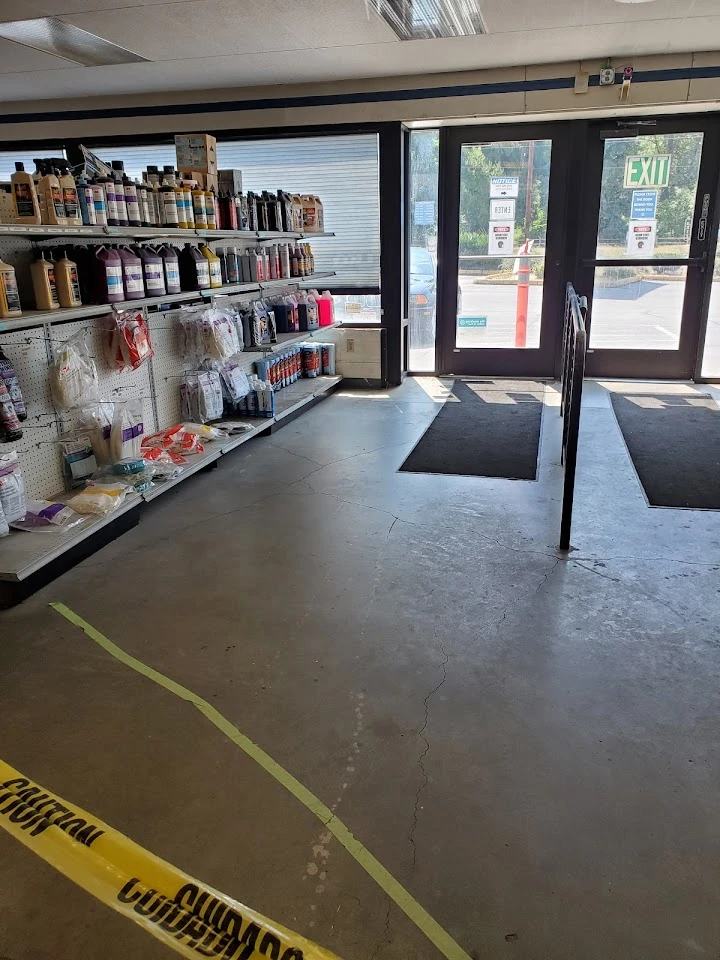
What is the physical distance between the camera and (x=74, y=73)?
6094 millimetres

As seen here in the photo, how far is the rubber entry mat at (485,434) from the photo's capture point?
4836 millimetres

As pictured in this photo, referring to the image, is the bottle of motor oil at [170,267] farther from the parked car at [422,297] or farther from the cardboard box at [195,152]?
the parked car at [422,297]

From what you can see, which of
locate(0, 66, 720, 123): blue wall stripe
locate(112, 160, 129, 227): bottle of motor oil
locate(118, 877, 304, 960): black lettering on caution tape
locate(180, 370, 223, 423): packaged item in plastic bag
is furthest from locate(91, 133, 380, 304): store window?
locate(118, 877, 304, 960): black lettering on caution tape

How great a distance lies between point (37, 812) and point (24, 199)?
266 centimetres

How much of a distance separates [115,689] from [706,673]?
211cm

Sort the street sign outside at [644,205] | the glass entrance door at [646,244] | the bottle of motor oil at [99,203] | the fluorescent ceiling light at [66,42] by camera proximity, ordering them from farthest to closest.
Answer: the street sign outside at [644,205], the glass entrance door at [646,244], the fluorescent ceiling light at [66,42], the bottle of motor oil at [99,203]

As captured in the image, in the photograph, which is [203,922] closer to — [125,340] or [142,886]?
[142,886]

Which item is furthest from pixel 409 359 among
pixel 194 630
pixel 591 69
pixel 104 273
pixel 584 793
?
pixel 584 793

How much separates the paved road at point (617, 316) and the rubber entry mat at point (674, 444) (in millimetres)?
876

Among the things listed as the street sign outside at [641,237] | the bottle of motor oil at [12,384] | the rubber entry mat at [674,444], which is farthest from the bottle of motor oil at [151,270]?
the street sign outside at [641,237]

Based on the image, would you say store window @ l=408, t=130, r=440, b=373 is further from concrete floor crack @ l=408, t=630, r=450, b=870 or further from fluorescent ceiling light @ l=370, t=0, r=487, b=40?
concrete floor crack @ l=408, t=630, r=450, b=870

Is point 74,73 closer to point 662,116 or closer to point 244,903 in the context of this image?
point 662,116

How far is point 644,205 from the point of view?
7000 millimetres

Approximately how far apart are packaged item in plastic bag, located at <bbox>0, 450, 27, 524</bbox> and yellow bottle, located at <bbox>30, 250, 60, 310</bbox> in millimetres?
754
